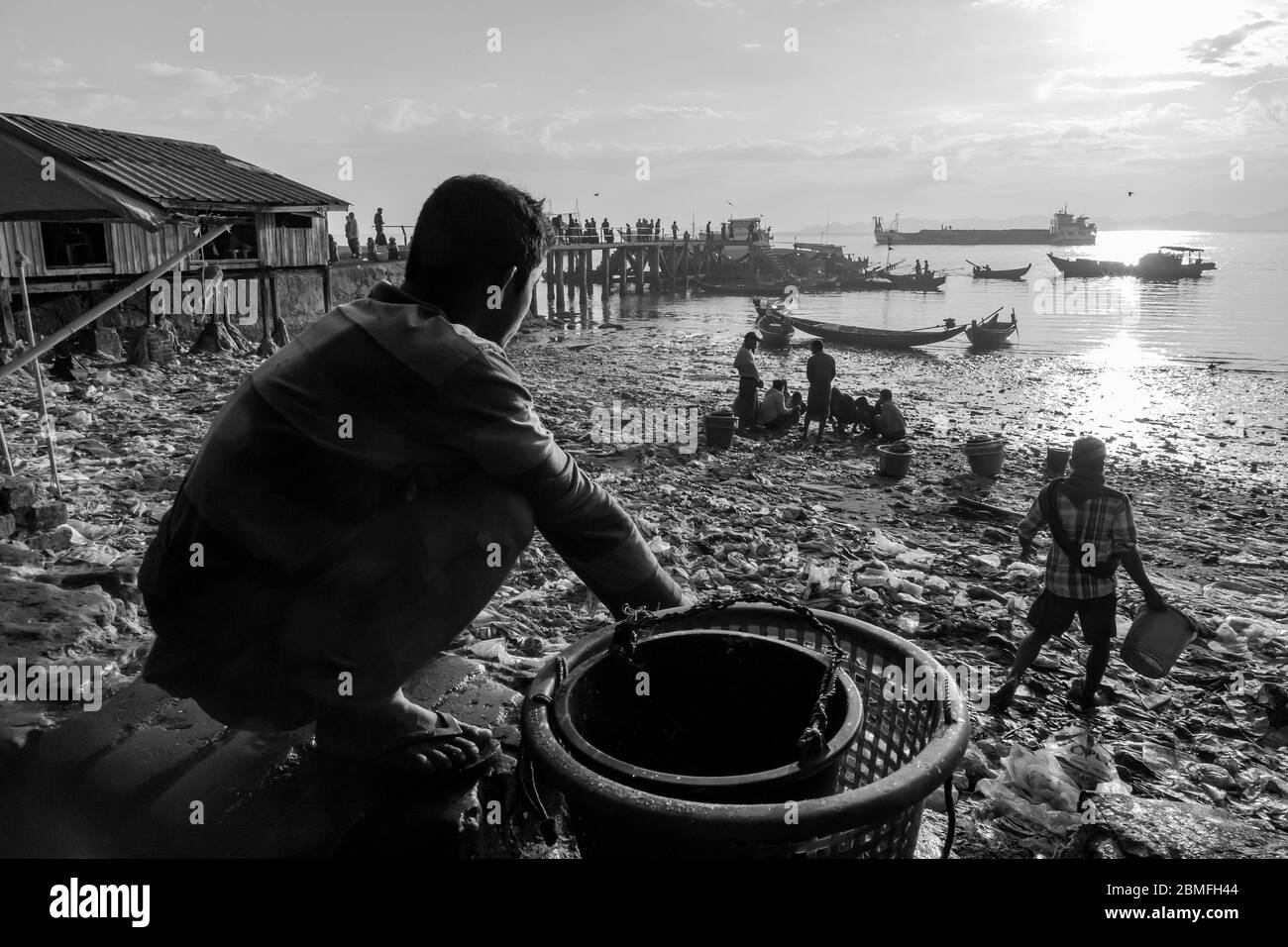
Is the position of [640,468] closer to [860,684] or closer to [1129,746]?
[1129,746]

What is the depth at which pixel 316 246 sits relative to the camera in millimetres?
18422

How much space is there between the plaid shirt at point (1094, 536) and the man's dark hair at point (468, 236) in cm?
342

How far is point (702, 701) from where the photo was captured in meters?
1.94

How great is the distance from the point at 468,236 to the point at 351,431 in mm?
495

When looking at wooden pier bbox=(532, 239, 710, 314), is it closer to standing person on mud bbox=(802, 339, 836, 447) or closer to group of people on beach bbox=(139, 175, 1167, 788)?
standing person on mud bbox=(802, 339, 836, 447)

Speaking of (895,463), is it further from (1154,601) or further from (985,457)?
(1154,601)

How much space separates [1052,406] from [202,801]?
1678 cm

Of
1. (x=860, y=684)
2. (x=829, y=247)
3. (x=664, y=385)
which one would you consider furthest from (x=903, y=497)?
(x=829, y=247)

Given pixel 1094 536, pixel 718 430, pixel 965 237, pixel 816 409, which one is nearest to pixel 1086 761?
pixel 1094 536

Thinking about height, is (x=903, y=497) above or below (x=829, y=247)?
below

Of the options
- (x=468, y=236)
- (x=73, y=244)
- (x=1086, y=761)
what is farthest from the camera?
(x=73, y=244)

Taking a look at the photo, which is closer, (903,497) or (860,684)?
(860,684)

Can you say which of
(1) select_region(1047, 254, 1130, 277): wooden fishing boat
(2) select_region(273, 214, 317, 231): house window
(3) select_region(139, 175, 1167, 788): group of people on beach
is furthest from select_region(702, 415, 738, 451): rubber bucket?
(1) select_region(1047, 254, 1130, 277): wooden fishing boat

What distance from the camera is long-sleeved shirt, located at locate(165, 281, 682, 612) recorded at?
160 centimetres
